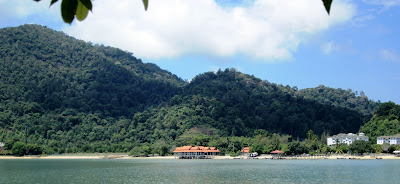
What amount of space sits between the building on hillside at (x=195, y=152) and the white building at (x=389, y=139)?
32.0 meters

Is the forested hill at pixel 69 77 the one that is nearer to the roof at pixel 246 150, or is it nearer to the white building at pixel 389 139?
the roof at pixel 246 150

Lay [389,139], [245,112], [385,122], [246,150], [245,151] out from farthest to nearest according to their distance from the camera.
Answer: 1. [245,112]
2. [385,122]
3. [246,150]
4. [245,151]
5. [389,139]

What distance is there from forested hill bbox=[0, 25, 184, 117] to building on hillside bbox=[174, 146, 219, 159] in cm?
4840

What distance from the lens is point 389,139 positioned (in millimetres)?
76688

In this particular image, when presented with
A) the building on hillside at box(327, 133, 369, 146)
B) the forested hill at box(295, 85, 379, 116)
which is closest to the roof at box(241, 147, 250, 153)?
the building on hillside at box(327, 133, 369, 146)

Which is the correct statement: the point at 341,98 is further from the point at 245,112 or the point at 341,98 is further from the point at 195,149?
the point at 195,149

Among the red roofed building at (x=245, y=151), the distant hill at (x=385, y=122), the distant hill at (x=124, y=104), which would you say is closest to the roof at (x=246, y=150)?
the red roofed building at (x=245, y=151)

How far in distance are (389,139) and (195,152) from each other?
38.2 m

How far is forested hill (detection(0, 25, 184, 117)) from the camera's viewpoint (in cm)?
12569

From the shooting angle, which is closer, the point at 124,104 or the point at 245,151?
the point at 245,151

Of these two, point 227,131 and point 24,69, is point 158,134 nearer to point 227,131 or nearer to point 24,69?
point 227,131

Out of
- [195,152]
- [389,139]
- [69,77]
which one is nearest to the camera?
[389,139]

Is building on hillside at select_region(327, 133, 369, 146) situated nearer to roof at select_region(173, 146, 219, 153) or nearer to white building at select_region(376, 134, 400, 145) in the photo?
white building at select_region(376, 134, 400, 145)


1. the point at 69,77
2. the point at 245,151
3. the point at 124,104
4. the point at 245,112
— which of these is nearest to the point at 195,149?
the point at 245,151
